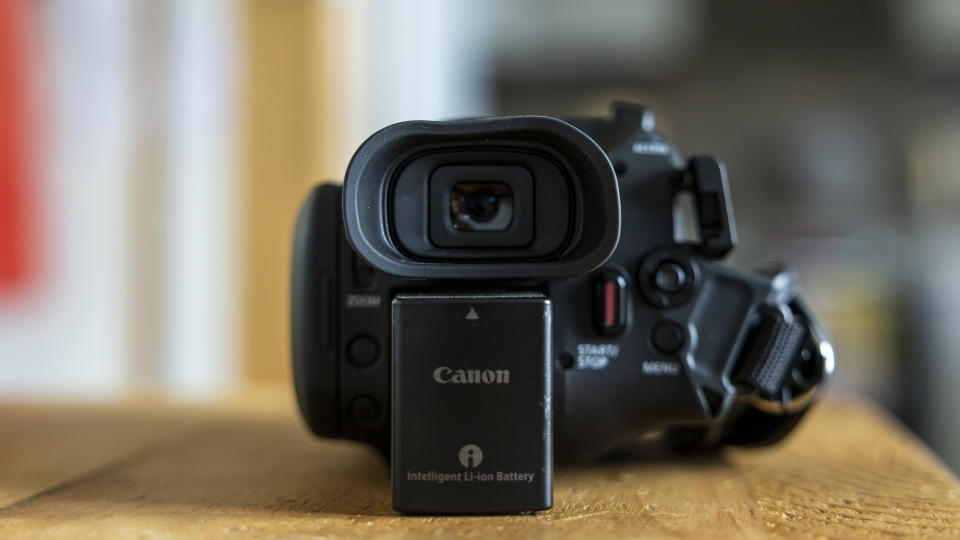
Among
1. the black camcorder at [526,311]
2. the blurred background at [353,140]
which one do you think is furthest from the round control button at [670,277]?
the blurred background at [353,140]

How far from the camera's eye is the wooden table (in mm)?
445

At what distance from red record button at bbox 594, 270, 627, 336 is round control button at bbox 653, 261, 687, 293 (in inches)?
1.1

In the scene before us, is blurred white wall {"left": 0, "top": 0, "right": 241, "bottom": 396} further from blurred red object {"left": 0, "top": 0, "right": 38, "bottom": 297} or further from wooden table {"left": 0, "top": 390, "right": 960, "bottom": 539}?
wooden table {"left": 0, "top": 390, "right": 960, "bottom": 539}

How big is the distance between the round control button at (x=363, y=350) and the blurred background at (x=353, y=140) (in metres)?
0.68

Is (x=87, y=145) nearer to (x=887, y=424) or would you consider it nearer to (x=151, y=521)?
(x=151, y=521)

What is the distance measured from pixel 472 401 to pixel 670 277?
0.17 meters

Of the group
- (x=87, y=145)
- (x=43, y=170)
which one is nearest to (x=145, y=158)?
(x=87, y=145)

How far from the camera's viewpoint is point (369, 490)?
53 cm

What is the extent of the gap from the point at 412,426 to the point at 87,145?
1.34 m

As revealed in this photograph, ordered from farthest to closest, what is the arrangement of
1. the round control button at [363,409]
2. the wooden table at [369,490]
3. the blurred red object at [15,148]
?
the blurred red object at [15,148]
the round control button at [363,409]
the wooden table at [369,490]

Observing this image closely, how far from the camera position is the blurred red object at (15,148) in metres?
1.31

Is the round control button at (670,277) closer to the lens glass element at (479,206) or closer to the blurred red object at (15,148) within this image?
the lens glass element at (479,206)

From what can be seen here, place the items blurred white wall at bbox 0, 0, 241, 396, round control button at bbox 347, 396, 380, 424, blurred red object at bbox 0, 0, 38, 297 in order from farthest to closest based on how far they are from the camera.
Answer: blurred white wall at bbox 0, 0, 241, 396, blurred red object at bbox 0, 0, 38, 297, round control button at bbox 347, 396, 380, 424

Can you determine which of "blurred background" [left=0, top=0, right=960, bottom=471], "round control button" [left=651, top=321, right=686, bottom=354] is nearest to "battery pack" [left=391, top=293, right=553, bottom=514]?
"round control button" [left=651, top=321, right=686, bottom=354]
